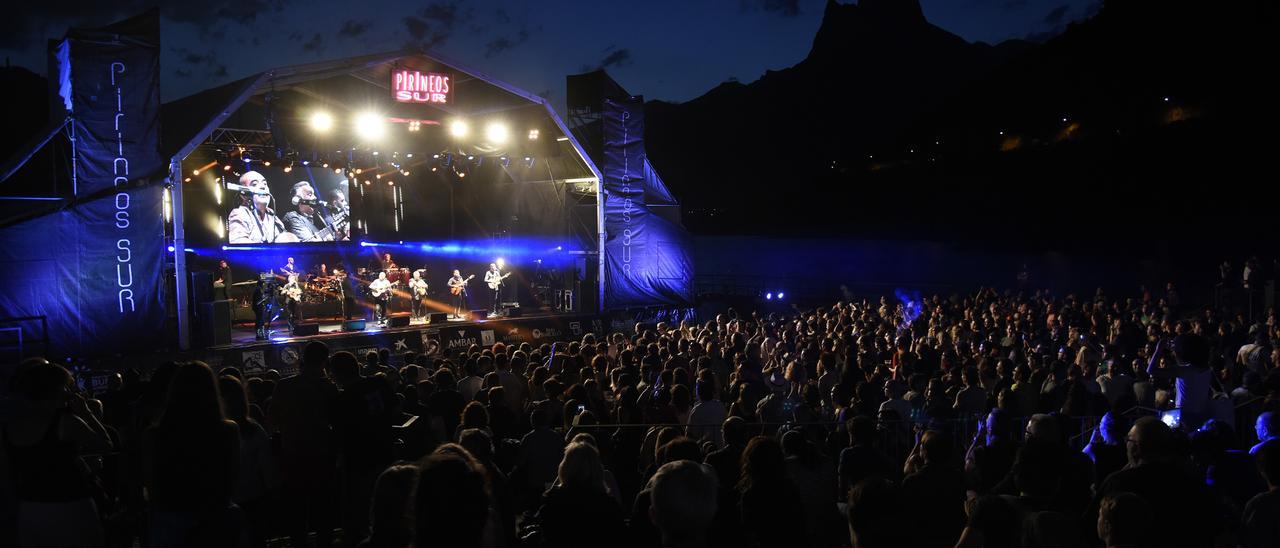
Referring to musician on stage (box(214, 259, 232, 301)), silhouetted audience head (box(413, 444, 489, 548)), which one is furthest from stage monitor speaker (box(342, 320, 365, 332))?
silhouetted audience head (box(413, 444, 489, 548))

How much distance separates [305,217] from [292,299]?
3931mm

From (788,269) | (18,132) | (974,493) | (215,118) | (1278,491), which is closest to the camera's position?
(1278,491)

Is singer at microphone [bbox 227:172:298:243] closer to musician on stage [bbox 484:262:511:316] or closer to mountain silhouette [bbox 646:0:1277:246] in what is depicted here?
musician on stage [bbox 484:262:511:316]

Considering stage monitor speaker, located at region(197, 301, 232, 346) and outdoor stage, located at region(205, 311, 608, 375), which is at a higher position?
stage monitor speaker, located at region(197, 301, 232, 346)

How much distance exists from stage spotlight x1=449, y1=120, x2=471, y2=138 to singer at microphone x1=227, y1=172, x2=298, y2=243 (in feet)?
16.7

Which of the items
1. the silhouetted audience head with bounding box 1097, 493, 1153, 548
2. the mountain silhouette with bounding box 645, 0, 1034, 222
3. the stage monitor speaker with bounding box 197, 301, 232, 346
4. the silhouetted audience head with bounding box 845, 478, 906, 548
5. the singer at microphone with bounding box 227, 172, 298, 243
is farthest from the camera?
the mountain silhouette with bounding box 645, 0, 1034, 222

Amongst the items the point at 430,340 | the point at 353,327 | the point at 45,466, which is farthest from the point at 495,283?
the point at 45,466

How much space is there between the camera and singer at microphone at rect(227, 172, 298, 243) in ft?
65.1

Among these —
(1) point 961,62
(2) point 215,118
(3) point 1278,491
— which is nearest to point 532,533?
(3) point 1278,491

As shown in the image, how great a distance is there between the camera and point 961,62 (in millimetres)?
70500

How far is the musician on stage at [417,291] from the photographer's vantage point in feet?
64.2

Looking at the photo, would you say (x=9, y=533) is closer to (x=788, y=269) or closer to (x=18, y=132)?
(x=18, y=132)

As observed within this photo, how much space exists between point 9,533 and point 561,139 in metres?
17.0

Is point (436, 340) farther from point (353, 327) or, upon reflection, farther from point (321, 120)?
point (321, 120)
